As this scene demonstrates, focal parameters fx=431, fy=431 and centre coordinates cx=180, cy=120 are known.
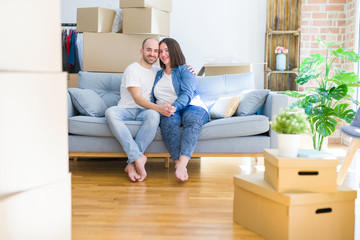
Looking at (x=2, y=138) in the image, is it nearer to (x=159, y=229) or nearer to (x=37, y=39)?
(x=37, y=39)

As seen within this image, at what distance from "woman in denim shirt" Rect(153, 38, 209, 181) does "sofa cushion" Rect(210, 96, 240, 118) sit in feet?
0.47

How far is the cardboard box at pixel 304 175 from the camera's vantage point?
1.85 metres

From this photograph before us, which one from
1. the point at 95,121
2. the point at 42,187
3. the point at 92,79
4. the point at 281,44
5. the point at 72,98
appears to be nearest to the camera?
the point at 42,187

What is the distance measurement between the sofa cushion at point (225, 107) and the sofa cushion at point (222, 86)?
16cm

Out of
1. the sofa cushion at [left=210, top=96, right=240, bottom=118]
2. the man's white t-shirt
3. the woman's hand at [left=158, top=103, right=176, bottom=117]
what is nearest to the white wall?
the sofa cushion at [left=210, top=96, right=240, bottom=118]

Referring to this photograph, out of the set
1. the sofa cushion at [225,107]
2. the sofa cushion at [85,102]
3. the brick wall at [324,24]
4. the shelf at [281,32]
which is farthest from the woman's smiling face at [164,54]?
the brick wall at [324,24]

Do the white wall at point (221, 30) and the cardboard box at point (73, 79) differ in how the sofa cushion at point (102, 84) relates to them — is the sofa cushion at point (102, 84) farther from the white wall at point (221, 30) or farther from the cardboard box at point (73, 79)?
the white wall at point (221, 30)

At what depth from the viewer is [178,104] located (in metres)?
3.28

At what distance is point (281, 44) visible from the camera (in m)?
5.32

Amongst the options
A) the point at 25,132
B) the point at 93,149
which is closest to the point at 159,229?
the point at 25,132

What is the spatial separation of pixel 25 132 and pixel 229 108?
7.43 feet

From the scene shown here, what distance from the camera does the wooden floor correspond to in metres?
2.04

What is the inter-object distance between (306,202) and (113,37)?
2.96 meters

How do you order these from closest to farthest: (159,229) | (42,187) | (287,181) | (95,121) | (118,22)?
(42,187) → (287,181) → (159,229) → (95,121) → (118,22)
